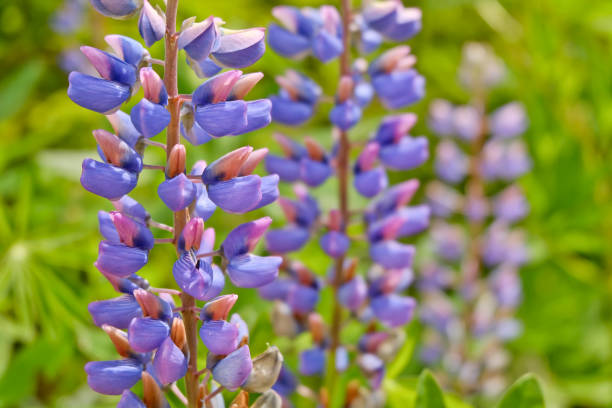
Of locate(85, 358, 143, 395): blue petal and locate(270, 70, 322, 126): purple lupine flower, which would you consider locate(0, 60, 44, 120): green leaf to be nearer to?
locate(270, 70, 322, 126): purple lupine flower

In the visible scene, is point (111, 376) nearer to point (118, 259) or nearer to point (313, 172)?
point (118, 259)

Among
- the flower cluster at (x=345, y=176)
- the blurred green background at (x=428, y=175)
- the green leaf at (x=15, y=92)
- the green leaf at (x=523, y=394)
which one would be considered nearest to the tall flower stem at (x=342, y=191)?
the flower cluster at (x=345, y=176)

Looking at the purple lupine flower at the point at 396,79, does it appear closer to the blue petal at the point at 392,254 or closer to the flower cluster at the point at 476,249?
the blue petal at the point at 392,254

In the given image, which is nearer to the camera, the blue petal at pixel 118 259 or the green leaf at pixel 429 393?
the blue petal at pixel 118 259

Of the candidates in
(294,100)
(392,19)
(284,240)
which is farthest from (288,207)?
(392,19)

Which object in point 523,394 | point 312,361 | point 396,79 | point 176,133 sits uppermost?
point 176,133

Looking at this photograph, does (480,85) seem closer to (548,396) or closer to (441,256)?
A: (441,256)

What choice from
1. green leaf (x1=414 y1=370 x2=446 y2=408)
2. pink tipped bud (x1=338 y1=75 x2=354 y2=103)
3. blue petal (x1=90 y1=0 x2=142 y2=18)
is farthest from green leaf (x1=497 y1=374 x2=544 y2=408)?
blue petal (x1=90 y1=0 x2=142 y2=18)
